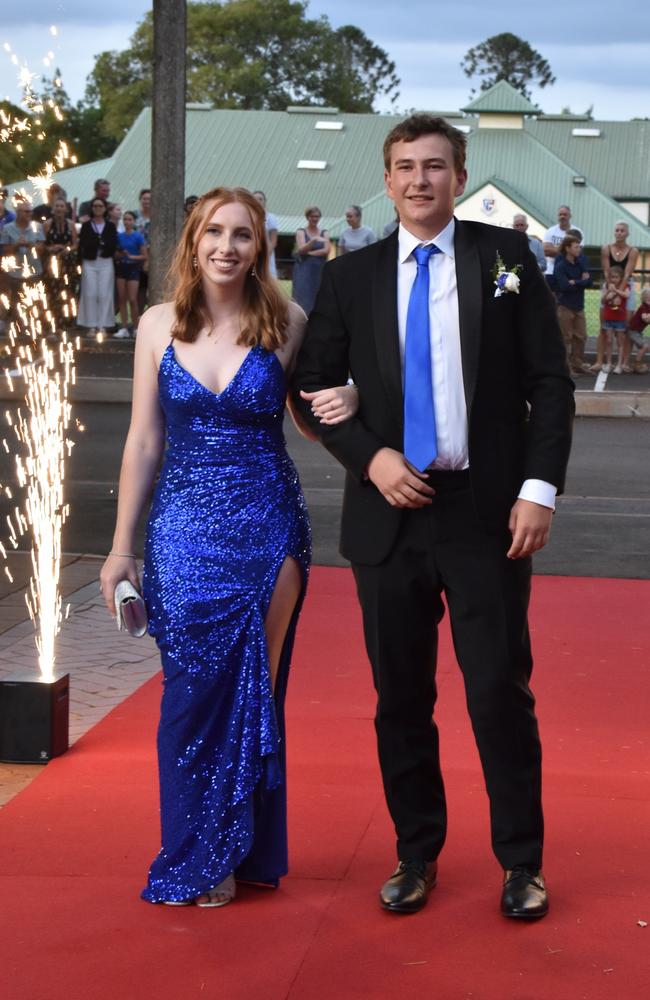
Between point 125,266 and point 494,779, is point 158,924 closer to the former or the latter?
point 494,779

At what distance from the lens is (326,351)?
4.23 m

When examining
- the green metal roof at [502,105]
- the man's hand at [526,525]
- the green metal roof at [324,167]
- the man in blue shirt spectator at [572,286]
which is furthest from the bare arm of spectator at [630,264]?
the green metal roof at [502,105]

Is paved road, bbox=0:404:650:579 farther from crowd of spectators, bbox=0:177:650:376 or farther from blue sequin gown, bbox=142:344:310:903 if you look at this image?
blue sequin gown, bbox=142:344:310:903

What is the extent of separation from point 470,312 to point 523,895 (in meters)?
1.56

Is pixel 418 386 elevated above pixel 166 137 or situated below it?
below

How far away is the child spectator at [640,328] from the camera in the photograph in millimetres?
20672

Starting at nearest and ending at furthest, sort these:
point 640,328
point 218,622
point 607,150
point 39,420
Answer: point 218,622, point 39,420, point 640,328, point 607,150

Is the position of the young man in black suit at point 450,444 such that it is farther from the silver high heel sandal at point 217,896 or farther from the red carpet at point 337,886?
the silver high heel sandal at point 217,896

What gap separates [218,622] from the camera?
4285 millimetres

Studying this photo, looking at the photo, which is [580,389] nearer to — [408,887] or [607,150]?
[408,887]

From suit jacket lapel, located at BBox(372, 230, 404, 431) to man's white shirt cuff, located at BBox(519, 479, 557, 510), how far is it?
1.20 feet

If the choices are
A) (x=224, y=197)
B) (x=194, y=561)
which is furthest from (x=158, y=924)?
(x=224, y=197)

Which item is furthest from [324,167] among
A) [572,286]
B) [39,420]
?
[39,420]

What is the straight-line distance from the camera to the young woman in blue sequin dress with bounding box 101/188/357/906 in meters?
4.28
